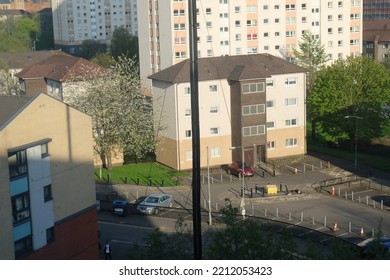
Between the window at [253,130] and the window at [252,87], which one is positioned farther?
the window at [253,130]

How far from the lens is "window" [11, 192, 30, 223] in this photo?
56.1ft

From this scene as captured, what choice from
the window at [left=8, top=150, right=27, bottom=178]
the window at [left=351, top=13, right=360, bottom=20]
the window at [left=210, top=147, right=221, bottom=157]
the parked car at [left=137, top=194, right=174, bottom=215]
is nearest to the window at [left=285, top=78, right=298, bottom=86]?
the window at [left=210, top=147, right=221, bottom=157]

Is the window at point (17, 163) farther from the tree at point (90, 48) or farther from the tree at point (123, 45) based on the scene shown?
the tree at point (90, 48)

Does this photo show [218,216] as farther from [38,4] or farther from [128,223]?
[38,4]

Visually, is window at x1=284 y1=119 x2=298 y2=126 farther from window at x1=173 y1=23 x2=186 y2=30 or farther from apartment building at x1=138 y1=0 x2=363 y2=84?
window at x1=173 y1=23 x2=186 y2=30

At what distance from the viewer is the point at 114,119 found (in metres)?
34.0

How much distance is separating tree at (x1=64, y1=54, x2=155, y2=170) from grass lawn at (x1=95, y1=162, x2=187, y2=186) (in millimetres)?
657

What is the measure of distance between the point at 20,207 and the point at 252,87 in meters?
19.0

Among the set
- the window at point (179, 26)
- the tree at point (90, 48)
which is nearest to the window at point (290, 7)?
the window at point (179, 26)

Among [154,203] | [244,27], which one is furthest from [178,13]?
[154,203]

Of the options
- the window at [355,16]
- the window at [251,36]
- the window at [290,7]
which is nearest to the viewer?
the window at [251,36]

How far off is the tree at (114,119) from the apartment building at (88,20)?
6362 centimetres

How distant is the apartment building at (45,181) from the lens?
55.4ft

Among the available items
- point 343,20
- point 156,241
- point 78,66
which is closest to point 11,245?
point 156,241
